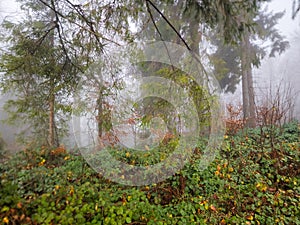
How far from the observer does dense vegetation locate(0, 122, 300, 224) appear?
7.07 ft

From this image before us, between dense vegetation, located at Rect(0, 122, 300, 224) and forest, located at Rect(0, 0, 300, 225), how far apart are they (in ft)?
0.06

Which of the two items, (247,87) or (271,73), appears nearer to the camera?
(247,87)

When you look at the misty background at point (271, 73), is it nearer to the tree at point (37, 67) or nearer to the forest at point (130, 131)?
the forest at point (130, 131)

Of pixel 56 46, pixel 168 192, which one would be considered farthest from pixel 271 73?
pixel 56 46

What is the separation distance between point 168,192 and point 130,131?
1.83m

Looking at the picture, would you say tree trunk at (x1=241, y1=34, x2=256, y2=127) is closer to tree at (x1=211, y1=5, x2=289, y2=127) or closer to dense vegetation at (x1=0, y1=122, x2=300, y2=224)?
tree at (x1=211, y1=5, x2=289, y2=127)

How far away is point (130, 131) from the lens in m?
4.55

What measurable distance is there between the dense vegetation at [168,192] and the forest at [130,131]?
0.02 metres

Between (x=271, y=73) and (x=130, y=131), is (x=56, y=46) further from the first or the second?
(x=271, y=73)

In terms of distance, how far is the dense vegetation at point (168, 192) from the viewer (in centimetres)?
216

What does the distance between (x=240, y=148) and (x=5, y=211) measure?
4.56m

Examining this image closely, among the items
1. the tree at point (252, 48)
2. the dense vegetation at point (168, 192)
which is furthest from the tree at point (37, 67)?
the tree at point (252, 48)

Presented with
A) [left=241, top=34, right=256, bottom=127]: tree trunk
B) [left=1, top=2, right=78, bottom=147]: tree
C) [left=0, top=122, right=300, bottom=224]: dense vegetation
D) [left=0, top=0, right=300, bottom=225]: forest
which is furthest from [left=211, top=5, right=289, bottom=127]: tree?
[left=1, top=2, right=78, bottom=147]: tree

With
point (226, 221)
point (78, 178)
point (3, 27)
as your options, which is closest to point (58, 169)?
point (78, 178)
